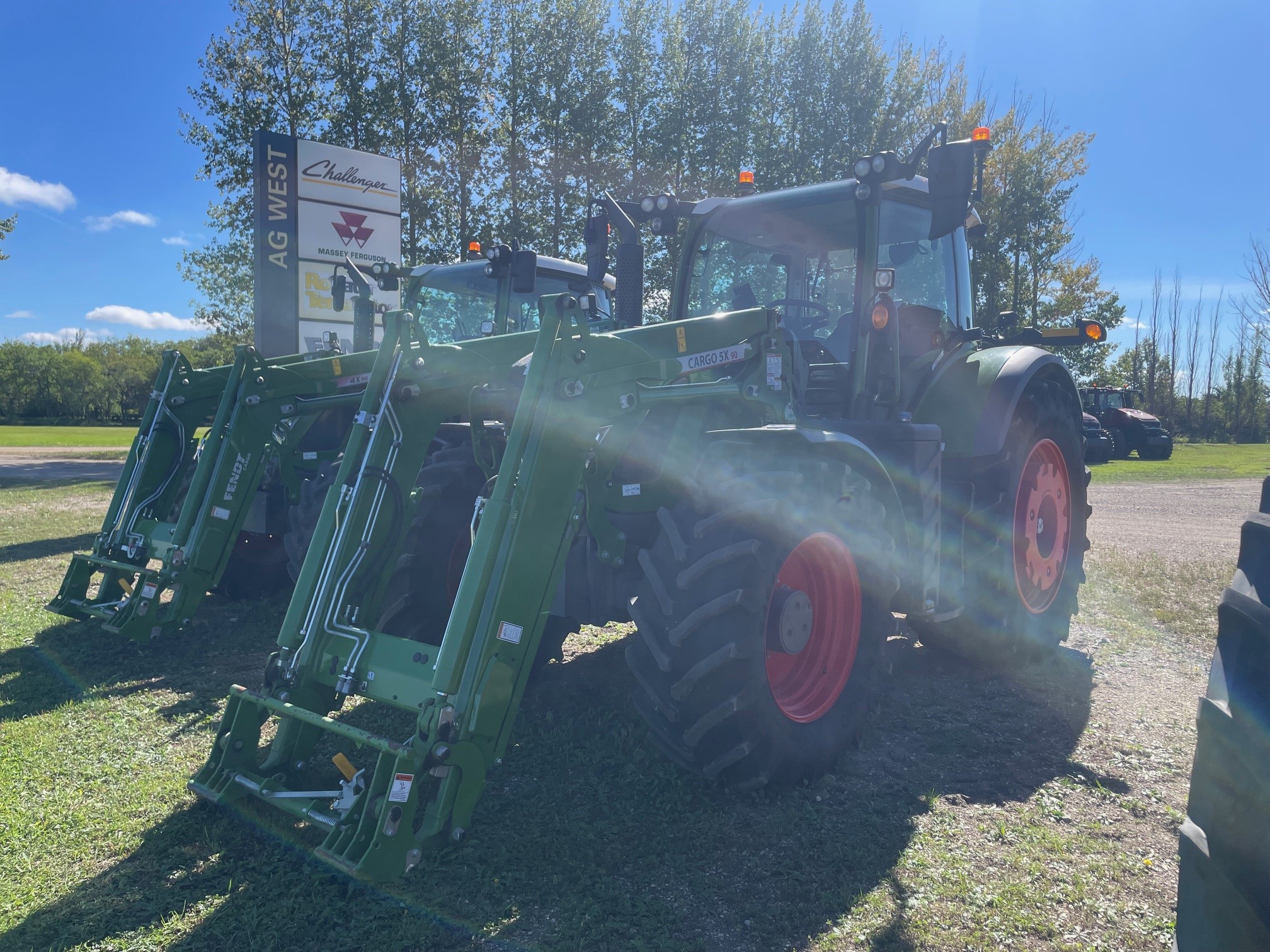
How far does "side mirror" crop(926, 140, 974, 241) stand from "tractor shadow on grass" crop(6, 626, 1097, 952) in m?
2.47

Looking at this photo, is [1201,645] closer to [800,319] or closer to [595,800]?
[800,319]

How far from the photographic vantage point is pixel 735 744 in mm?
3076

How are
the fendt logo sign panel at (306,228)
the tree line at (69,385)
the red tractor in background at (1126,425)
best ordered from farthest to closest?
the tree line at (69,385) < the red tractor in background at (1126,425) < the fendt logo sign panel at (306,228)

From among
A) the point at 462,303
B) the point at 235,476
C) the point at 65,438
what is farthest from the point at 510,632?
the point at 65,438

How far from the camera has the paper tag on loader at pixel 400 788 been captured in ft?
8.45

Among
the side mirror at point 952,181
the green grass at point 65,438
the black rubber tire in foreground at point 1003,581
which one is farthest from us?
the green grass at point 65,438

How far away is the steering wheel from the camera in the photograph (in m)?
4.71

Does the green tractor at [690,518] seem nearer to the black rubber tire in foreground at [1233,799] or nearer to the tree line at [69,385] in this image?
the black rubber tire in foreground at [1233,799]

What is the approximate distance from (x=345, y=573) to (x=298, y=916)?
125 cm

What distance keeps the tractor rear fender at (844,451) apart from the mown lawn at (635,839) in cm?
100

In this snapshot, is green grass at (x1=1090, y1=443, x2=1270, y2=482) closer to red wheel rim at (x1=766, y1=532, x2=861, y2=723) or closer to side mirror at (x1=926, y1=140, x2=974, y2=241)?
side mirror at (x1=926, y1=140, x2=974, y2=241)

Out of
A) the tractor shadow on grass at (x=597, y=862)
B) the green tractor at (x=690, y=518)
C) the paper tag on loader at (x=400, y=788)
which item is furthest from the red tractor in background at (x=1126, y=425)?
the paper tag on loader at (x=400, y=788)

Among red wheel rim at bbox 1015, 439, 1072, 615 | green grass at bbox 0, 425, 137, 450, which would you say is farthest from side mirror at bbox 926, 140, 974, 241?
green grass at bbox 0, 425, 137, 450

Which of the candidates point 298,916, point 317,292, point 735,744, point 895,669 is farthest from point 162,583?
point 317,292
